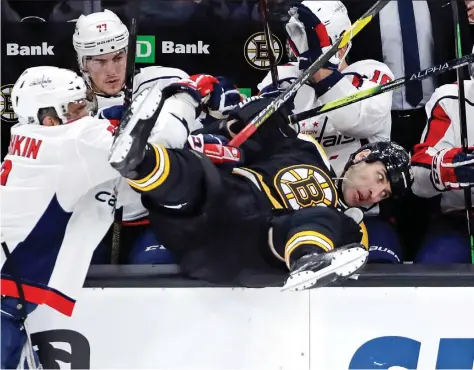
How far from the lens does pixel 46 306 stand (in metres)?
2.06

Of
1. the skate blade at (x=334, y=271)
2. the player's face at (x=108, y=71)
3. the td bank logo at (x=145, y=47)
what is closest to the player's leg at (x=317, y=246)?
the skate blade at (x=334, y=271)

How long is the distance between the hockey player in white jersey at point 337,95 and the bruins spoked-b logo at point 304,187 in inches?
6.4

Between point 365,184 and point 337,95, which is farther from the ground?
point 337,95

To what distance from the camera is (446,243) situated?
2340mm

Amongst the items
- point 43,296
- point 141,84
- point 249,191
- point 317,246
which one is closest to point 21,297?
point 43,296

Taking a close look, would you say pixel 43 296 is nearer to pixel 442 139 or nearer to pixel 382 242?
pixel 382 242

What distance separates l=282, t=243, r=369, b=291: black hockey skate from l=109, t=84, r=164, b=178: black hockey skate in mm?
371

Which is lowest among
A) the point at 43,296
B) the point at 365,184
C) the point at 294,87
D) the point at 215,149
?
the point at 43,296

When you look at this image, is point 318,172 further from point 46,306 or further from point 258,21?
point 258,21

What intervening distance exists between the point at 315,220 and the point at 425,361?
0.43m

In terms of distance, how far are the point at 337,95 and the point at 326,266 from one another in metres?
0.72

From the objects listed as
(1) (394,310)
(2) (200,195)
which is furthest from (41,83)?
(1) (394,310)

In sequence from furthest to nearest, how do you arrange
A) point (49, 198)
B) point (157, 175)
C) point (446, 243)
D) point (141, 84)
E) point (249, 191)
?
point (141, 84) → point (446, 243) → point (249, 191) → point (49, 198) → point (157, 175)

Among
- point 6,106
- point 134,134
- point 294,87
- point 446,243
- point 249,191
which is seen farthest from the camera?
point 6,106
